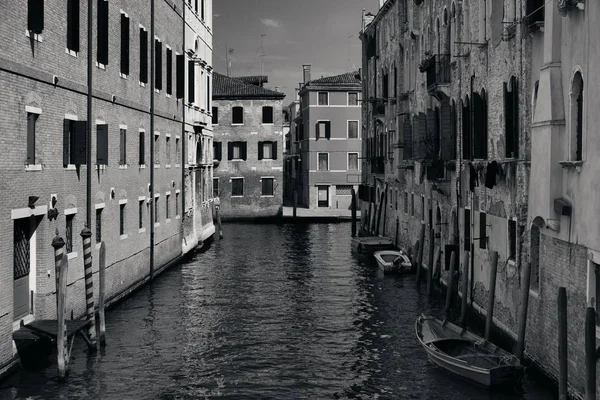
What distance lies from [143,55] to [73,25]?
6.85 m

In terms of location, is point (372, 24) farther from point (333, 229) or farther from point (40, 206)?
point (40, 206)

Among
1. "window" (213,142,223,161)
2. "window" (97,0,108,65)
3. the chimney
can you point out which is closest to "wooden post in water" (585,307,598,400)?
"window" (97,0,108,65)

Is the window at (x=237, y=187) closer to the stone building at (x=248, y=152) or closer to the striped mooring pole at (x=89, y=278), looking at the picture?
the stone building at (x=248, y=152)

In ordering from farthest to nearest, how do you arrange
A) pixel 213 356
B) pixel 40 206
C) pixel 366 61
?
1. pixel 366 61
2. pixel 213 356
3. pixel 40 206

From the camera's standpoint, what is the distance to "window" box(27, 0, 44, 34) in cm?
1442

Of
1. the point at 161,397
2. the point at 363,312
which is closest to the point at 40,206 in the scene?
the point at 161,397

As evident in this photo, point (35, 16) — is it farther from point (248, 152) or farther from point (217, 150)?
point (217, 150)

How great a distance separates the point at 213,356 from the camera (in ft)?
53.5

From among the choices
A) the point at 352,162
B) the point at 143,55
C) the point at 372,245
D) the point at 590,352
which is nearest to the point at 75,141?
the point at 143,55

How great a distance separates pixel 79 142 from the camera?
57.3 feet

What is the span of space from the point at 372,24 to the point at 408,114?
1114 cm

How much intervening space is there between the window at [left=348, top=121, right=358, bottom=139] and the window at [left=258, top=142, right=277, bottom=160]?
17.3 feet

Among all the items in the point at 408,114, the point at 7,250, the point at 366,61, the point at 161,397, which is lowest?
the point at 161,397

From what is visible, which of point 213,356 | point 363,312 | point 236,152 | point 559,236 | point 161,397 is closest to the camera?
point 559,236
